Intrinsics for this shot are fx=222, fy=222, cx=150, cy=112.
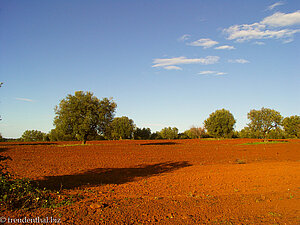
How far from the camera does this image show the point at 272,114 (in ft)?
164

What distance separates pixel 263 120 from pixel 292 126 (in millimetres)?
45041

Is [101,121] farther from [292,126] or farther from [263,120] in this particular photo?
[292,126]

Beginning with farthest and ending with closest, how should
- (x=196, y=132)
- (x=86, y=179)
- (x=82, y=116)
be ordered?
(x=196, y=132) → (x=82, y=116) → (x=86, y=179)

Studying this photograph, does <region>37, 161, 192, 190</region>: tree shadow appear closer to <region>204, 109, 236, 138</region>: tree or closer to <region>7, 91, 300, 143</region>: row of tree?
<region>7, 91, 300, 143</region>: row of tree

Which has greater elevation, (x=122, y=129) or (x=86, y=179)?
(x=122, y=129)

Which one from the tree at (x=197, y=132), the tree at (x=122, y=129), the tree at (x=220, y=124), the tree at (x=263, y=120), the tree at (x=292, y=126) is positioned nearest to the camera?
the tree at (x=263, y=120)

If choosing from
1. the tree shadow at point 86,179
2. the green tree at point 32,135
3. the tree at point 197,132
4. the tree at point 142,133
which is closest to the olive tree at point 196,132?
the tree at point 197,132

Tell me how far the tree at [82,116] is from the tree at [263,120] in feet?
107

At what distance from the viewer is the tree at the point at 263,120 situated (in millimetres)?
49750

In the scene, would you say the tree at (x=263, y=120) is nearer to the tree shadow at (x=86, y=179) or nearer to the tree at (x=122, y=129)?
the tree shadow at (x=86, y=179)

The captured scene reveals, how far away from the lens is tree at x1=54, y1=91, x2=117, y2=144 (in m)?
37.9

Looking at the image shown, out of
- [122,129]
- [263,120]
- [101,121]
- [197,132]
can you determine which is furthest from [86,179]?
[197,132]

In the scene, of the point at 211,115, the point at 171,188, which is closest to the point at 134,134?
the point at 211,115

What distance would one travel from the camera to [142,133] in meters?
105
